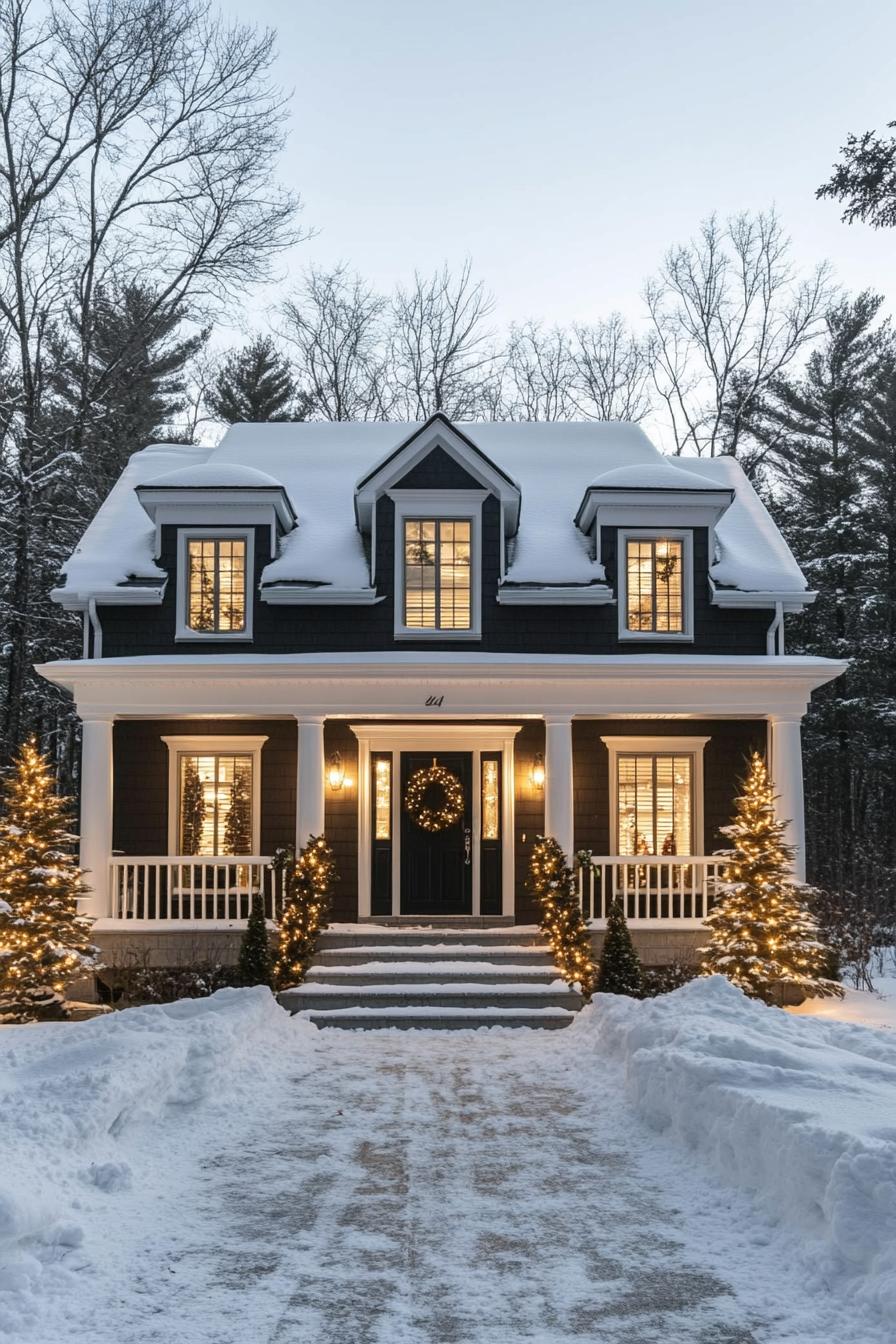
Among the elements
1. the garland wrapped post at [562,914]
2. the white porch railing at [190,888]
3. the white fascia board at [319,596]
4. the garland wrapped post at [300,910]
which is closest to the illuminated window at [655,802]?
the garland wrapped post at [562,914]

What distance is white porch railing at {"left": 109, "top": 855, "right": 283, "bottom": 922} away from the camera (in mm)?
12586

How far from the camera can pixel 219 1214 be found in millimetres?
5504

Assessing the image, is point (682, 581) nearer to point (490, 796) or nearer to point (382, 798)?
point (490, 796)

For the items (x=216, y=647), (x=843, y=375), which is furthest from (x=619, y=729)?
(x=843, y=375)

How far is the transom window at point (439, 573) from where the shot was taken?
14789 millimetres

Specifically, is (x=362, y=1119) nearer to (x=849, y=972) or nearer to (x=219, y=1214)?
(x=219, y=1214)

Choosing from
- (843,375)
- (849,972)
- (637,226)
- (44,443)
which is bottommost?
(849,972)

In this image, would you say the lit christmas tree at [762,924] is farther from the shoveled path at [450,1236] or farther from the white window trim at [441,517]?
the white window trim at [441,517]

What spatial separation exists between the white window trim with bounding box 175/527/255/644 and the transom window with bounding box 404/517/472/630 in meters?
2.03

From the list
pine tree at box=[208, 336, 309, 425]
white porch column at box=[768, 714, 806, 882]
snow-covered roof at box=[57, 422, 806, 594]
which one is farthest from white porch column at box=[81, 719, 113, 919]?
pine tree at box=[208, 336, 309, 425]

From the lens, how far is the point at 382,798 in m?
14.9

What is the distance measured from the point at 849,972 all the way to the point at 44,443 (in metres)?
17.2

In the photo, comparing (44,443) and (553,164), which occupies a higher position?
(553,164)

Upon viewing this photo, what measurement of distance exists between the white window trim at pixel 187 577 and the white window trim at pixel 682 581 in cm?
478
